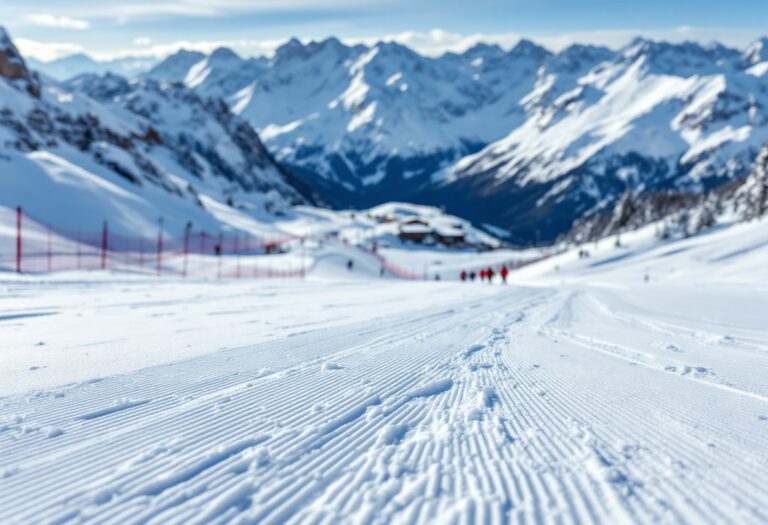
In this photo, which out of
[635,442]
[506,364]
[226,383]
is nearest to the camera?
[635,442]

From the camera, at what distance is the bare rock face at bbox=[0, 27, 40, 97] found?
122 meters

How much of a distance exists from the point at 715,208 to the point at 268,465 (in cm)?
9906

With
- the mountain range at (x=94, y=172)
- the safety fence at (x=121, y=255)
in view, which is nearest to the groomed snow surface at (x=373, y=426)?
the safety fence at (x=121, y=255)

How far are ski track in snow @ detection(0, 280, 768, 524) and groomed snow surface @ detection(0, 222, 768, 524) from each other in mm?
17

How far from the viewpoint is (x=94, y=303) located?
46.6ft

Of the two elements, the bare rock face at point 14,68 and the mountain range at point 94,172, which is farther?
the bare rock face at point 14,68

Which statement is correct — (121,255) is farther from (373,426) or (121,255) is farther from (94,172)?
(94,172)

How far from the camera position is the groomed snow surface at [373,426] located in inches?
134

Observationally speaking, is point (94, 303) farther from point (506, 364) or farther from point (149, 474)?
point (149, 474)

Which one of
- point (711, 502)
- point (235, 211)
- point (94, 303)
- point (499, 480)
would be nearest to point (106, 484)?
point (499, 480)

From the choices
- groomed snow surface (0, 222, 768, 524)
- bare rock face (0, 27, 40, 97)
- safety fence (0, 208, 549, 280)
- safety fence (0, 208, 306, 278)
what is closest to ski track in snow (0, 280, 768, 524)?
groomed snow surface (0, 222, 768, 524)

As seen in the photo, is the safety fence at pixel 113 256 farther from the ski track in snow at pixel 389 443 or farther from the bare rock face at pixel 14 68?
the bare rock face at pixel 14 68

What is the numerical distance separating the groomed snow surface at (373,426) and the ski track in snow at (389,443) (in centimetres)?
2

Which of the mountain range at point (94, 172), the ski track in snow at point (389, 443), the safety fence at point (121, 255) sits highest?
the mountain range at point (94, 172)
